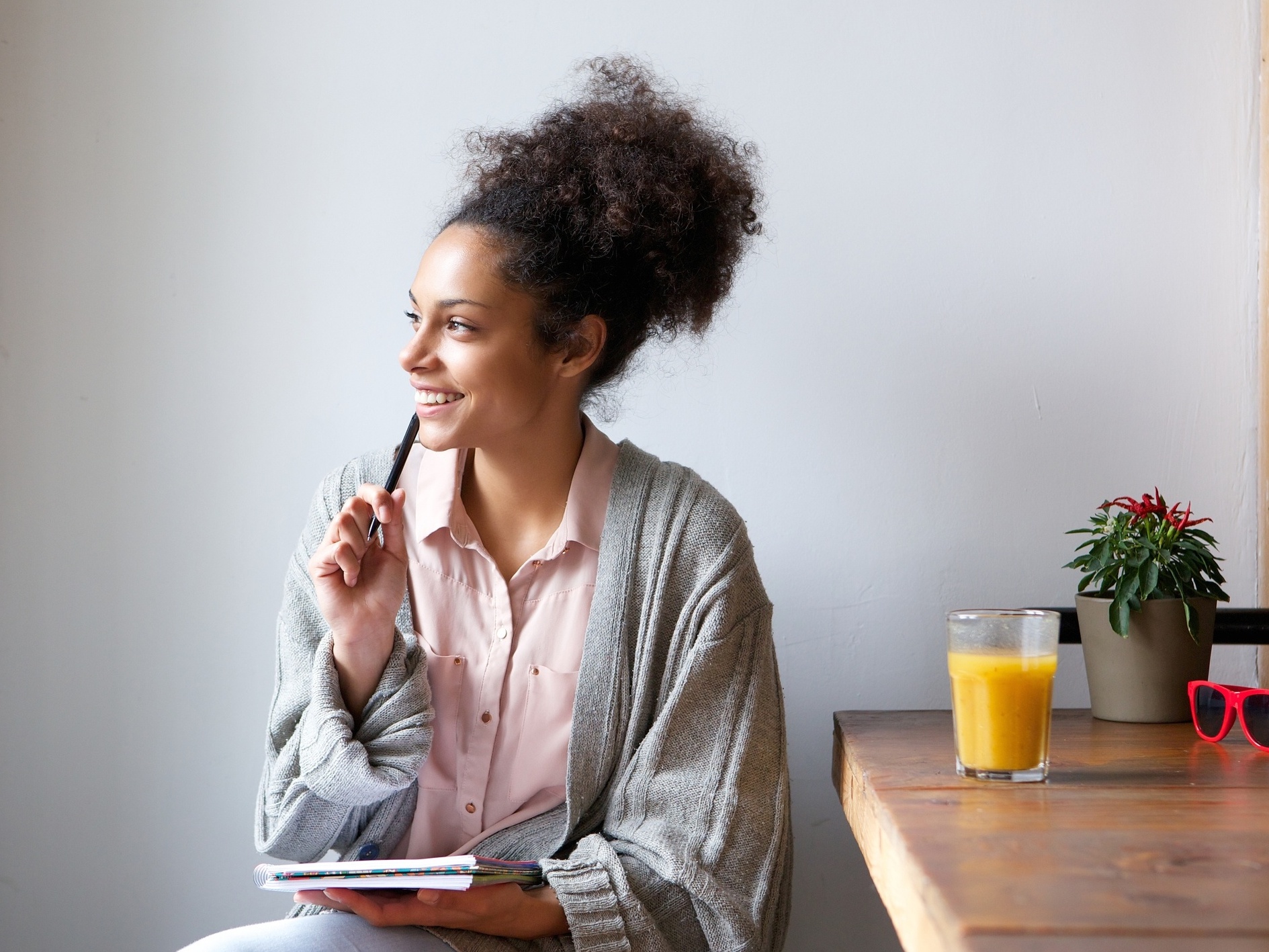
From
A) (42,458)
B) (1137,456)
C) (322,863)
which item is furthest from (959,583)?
(42,458)

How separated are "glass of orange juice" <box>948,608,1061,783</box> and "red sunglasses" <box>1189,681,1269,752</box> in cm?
27

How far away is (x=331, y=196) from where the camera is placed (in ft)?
4.91

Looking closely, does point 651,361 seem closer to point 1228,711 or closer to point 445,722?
point 445,722

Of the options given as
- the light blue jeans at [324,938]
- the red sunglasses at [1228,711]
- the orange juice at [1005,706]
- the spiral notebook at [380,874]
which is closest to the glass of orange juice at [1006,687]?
the orange juice at [1005,706]

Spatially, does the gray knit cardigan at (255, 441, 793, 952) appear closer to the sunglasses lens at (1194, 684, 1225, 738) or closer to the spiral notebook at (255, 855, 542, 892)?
the spiral notebook at (255, 855, 542, 892)

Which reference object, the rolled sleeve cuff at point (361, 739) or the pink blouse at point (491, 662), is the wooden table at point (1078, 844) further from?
the rolled sleeve cuff at point (361, 739)

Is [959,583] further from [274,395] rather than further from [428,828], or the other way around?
[274,395]

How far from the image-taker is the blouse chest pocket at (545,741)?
1.20 metres

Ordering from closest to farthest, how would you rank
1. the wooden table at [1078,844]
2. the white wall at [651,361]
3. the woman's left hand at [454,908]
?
the wooden table at [1078,844] < the woman's left hand at [454,908] < the white wall at [651,361]

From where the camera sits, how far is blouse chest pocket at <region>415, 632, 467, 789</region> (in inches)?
47.6

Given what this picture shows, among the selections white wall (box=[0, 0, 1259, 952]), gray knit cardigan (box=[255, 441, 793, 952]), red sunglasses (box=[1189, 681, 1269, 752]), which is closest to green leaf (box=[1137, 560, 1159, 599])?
red sunglasses (box=[1189, 681, 1269, 752])

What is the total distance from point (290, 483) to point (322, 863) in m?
0.68

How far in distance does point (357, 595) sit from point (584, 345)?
36cm

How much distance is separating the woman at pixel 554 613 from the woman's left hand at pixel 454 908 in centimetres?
1
